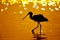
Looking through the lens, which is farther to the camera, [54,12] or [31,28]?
[54,12]

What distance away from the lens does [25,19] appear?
230cm

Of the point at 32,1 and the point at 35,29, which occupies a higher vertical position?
the point at 32,1

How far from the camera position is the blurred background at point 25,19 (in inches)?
80.7

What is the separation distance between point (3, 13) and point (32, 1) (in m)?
0.49

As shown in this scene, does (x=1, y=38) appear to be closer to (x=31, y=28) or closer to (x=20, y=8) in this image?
(x=31, y=28)

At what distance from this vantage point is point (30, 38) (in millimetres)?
1994

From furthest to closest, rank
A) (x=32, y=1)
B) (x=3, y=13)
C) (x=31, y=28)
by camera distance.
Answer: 1. (x=32, y=1)
2. (x=3, y=13)
3. (x=31, y=28)

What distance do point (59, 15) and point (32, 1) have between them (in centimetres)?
50

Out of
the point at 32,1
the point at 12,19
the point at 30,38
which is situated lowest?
the point at 30,38

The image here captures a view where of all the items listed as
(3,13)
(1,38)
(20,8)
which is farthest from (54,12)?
(1,38)

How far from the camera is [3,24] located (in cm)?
223

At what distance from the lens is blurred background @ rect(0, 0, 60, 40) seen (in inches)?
80.7

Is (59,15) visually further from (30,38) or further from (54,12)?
(30,38)

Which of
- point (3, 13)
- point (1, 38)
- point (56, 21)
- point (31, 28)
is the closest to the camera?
point (1, 38)
